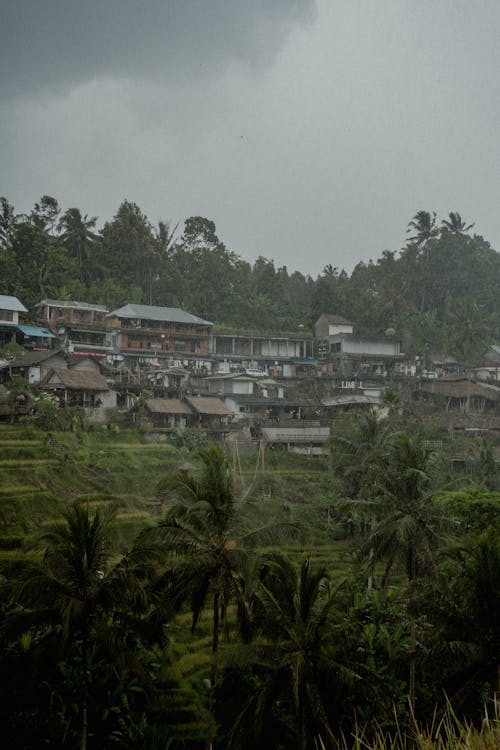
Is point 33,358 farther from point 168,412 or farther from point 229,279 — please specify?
point 229,279

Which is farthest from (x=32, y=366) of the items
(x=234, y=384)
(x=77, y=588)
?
(x=77, y=588)

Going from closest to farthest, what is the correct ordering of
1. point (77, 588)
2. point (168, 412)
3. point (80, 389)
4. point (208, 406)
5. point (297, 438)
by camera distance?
point (77, 588), point (80, 389), point (168, 412), point (297, 438), point (208, 406)

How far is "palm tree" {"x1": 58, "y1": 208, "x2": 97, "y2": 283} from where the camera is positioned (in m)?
57.9

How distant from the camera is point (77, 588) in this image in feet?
42.8

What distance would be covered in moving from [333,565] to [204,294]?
38.5 metres

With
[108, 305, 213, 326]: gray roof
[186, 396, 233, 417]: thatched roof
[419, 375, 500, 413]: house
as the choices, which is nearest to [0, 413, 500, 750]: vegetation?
[186, 396, 233, 417]: thatched roof

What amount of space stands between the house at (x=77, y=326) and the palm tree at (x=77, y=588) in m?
36.3

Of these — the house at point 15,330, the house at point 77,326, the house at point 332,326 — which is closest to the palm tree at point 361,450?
the house at point 77,326

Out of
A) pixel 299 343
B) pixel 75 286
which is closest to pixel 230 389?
pixel 299 343

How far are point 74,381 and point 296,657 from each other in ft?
100

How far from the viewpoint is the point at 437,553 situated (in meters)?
16.3

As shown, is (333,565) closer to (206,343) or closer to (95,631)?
(95,631)

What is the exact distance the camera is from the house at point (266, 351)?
55.5 m

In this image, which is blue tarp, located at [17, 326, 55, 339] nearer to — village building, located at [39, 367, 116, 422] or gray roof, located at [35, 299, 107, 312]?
gray roof, located at [35, 299, 107, 312]
